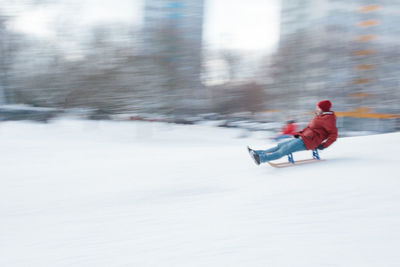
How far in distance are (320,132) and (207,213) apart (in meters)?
2.74

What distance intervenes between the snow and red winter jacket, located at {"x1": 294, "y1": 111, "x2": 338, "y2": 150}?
1.32ft

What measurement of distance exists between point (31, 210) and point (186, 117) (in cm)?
1618

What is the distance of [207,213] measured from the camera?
3711 millimetres

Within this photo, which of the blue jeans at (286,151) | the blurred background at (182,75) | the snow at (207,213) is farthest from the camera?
the blurred background at (182,75)

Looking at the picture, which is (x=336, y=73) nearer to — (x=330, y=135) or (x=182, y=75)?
(x=182, y=75)

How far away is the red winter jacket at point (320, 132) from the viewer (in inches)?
211

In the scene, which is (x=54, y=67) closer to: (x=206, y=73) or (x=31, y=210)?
(x=206, y=73)

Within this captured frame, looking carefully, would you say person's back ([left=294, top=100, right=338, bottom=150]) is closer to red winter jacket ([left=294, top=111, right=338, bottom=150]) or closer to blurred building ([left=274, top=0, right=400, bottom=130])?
red winter jacket ([left=294, top=111, right=338, bottom=150])

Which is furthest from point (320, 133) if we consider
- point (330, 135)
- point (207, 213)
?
point (207, 213)

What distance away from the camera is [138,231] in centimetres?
334

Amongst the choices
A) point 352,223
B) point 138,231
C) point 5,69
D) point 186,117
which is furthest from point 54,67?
point 352,223

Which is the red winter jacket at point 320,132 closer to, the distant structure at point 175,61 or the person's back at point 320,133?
the person's back at point 320,133

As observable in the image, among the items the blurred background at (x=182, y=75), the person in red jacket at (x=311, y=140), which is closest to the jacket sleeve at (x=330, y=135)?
the person in red jacket at (x=311, y=140)

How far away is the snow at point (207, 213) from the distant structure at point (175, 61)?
39.9ft
